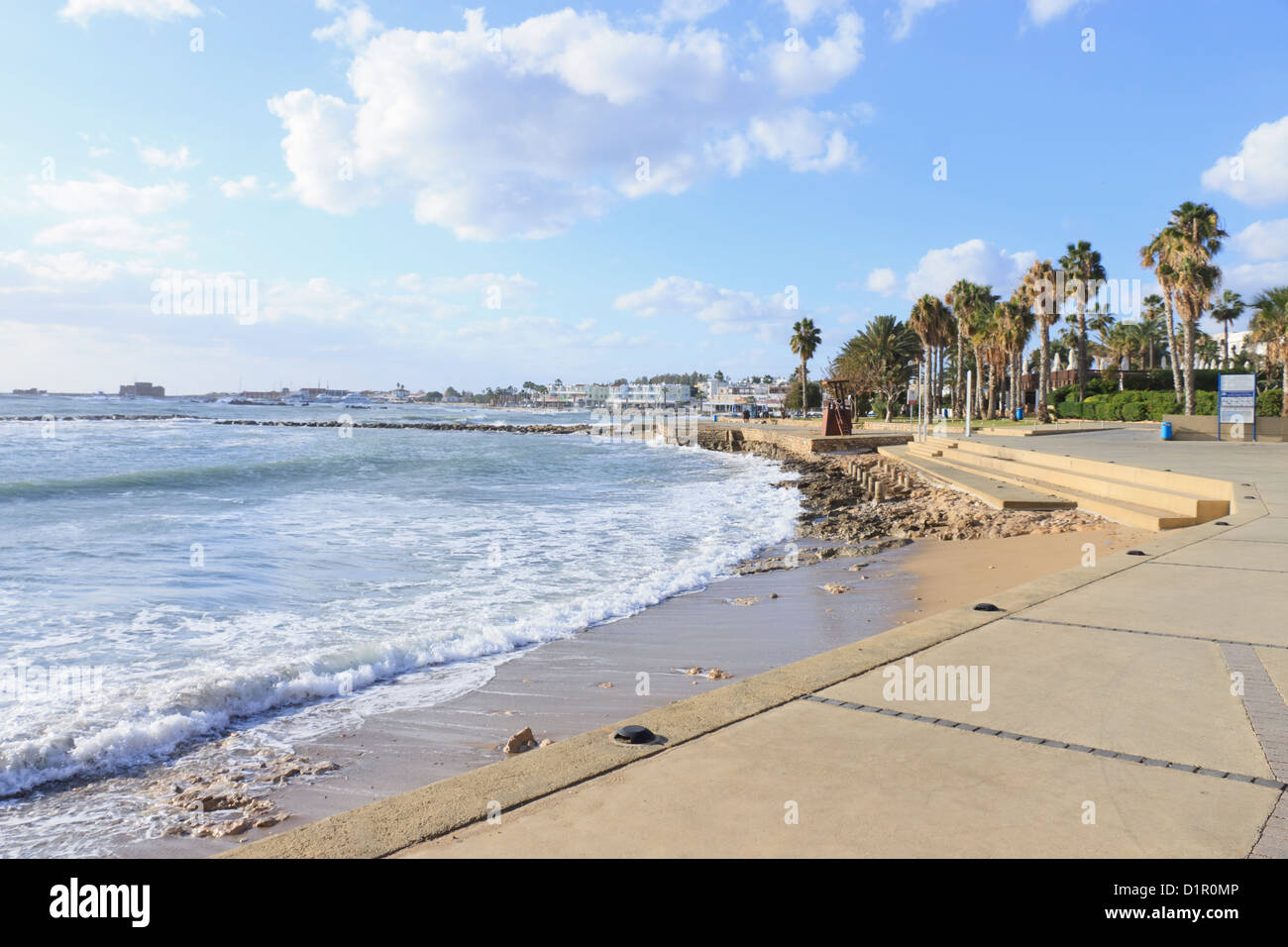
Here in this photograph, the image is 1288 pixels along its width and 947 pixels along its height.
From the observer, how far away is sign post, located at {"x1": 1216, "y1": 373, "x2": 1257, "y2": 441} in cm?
2964

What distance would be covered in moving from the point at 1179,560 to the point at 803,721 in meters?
6.57

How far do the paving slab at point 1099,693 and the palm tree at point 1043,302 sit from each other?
49344mm

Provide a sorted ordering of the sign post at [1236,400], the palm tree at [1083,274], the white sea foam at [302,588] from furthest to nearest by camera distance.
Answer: the palm tree at [1083,274] < the sign post at [1236,400] < the white sea foam at [302,588]

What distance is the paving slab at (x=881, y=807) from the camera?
2.90 m

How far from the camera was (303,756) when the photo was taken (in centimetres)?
547

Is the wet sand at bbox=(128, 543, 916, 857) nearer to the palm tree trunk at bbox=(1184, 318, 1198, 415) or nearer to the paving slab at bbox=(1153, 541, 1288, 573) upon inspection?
the paving slab at bbox=(1153, 541, 1288, 573)

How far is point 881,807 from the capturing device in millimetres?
3191

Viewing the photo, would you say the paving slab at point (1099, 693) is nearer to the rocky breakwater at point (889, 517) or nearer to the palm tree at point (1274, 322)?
the rocky breakwater at point (889, 517)

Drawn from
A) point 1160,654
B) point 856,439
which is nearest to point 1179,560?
point 1160,654

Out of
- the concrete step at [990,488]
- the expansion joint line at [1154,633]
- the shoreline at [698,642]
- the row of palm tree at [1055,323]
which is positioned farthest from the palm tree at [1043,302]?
the expansion joint line at [1154,633]

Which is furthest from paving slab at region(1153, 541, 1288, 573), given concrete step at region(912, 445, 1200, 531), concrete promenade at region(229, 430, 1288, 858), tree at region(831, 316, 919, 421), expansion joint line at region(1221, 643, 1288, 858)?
tree at region(831, 316, 919, 421)

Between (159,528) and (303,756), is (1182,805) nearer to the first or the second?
(303,756)

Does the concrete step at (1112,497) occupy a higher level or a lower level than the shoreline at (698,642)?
higher
